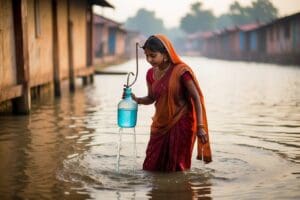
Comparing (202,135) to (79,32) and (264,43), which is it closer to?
(79,32)

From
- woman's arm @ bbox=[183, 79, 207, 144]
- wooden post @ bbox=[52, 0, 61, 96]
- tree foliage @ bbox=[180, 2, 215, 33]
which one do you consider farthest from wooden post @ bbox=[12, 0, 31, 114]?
tree foliage @ bbox=[180, 2, 215, 33]

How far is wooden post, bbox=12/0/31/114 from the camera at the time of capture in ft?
35.5

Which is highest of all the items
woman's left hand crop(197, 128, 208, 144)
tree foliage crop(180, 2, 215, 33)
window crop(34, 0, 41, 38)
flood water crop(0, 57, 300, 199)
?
tree foliage crop(180, 2, 215, 33)

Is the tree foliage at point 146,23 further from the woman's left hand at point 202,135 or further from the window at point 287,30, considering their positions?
the woman's left hand at point 202,135

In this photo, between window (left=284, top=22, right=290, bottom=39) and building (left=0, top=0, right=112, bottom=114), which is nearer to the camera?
building (left=0, top=0, right=112, bottom=114)

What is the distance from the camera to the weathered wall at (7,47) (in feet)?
34.3

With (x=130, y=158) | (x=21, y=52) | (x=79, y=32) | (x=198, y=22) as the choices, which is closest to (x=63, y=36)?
(x=79, y=32)

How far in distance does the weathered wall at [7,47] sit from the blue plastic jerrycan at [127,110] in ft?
17.1

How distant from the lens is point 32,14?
13.4 meters

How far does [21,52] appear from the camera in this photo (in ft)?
36.1

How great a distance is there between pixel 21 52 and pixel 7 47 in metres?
0.34

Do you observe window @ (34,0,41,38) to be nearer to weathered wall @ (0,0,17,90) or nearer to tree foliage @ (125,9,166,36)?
weathered wall @ (0,0,17,90)

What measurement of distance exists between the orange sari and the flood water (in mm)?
175

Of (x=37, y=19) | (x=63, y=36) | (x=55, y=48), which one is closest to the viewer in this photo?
(x=37, y=19)
